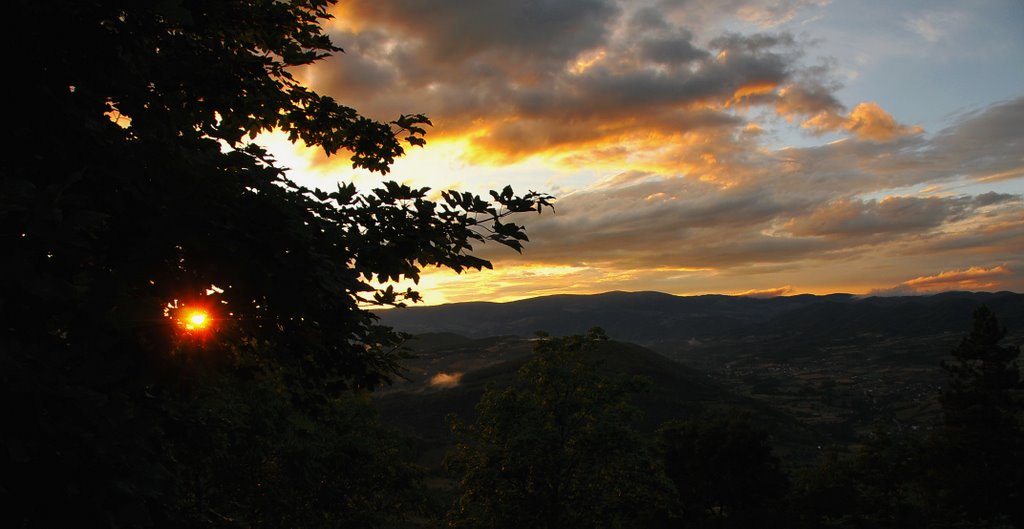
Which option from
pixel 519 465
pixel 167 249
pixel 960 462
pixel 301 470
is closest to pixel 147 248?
pixel 167 249

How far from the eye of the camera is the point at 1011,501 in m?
39.8

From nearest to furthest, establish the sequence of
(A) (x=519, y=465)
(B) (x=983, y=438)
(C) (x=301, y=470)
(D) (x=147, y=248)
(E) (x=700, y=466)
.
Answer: (D) (x=147, y=248), (C) (x=301, y=470), (A) (x=519, y=465), (B) (x=983, y=438), (E) (x=700, y=466)

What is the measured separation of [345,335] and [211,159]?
214 centimetres

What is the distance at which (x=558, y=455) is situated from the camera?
2436 cm

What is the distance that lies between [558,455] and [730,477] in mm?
23433

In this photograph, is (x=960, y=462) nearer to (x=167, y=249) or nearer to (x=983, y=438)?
(x=983, y=438)

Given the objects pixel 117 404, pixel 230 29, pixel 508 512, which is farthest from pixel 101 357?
pixel 508 512

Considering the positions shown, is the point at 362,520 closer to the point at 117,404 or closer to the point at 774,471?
the point at 117,404

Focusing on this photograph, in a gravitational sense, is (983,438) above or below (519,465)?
below

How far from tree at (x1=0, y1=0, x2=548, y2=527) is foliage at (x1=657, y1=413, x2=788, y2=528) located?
40576mm

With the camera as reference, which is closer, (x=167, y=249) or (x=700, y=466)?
(x=167, y=249)

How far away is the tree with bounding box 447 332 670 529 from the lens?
23.8m

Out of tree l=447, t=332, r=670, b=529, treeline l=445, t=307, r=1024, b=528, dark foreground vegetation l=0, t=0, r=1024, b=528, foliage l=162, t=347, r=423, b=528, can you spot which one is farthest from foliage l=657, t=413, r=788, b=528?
dark foreground vegetation l=0, t=0, r=1024, b=528

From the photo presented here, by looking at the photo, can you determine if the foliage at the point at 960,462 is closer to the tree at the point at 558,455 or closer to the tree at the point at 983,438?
the tree at the point at 983,438
